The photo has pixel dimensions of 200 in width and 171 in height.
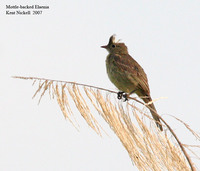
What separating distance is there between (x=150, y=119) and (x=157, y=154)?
0.35m

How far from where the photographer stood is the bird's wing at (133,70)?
19.4ft

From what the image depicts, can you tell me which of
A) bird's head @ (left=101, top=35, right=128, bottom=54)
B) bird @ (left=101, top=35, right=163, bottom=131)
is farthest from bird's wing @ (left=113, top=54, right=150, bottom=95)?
bird's head @ (left=101, top=35, right=128, bottom=54)

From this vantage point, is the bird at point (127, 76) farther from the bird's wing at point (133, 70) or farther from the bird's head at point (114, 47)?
the bird's head at point (114, 47)

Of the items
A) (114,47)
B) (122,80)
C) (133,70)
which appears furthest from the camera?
(114,47)

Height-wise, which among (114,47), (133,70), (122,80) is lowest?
(122,80)

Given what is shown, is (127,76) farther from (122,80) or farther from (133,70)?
(133,70)

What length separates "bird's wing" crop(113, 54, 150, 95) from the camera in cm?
592

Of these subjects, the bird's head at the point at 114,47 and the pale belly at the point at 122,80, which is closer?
the pale belly at the point at 122,80

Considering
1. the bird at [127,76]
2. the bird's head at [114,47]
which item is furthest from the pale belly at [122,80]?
the bird's head at [114,47]

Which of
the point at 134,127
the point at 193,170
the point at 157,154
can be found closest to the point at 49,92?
the point at 134,127

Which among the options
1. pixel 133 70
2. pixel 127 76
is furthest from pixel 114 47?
pixel 127 76

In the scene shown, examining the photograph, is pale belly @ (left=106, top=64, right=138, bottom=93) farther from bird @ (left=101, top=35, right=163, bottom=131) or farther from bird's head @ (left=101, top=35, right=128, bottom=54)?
bird's head @ (left=101, top=35, right=128, bottom=54)

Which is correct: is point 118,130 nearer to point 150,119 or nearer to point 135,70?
point 150,119

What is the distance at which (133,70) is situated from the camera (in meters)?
6.16
